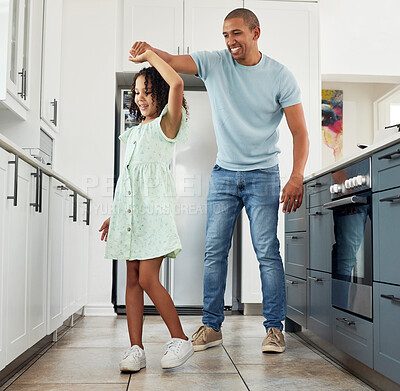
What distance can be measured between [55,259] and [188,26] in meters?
2.14

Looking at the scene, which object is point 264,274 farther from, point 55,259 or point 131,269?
point 55,259

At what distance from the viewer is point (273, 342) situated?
2393 millimetres

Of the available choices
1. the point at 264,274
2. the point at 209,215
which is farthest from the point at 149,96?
the point at 264,274

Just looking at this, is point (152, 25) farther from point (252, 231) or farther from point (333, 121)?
point (252, 231)

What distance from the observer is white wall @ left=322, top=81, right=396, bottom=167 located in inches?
193

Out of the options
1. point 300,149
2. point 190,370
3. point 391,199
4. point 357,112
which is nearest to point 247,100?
point 300,149

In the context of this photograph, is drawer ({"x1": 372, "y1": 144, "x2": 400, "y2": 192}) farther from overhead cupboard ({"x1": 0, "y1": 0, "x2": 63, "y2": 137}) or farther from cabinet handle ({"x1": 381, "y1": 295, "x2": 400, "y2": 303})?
overhead cupboard ({"x1": 0, "y1": 0, "x2": 63, "y2": 137})

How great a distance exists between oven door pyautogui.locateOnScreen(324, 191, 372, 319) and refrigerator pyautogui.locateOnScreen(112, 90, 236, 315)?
1.72 meters

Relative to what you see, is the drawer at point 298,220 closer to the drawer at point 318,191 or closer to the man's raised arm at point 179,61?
the drawer at point 318,191

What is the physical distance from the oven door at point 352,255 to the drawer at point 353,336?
0.10ft

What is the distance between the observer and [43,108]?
3.32 meters

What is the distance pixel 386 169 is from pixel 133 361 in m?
1.10

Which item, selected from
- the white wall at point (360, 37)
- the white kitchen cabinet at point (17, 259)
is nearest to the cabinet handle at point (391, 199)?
the white kitchen cabinet at point (17, 259)

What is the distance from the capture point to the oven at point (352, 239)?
6.21 ft
